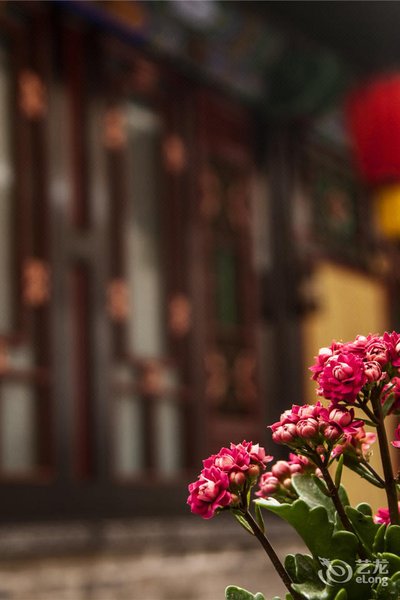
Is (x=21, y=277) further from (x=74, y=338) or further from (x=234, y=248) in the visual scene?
(x=234, y=248)

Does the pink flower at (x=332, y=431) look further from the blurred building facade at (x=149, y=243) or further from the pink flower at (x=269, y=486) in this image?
the blurred building facade at (x=149, y=243)

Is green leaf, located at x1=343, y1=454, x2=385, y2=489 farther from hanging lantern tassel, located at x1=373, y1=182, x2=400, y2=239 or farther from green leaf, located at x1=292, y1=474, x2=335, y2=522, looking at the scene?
hanging lantern tassel, located at x1=373, y1=182, x2=400, y2=239

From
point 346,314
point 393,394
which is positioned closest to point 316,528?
point 393,394

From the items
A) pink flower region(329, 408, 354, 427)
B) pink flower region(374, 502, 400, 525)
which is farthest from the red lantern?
pink flower region(329, 408, 354, 427)

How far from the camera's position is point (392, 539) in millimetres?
896

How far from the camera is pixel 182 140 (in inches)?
207

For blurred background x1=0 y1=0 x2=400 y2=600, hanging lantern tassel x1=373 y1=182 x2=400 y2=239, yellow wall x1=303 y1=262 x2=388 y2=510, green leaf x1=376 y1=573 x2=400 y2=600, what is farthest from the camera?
yellow wall x1=303 y1=262 x2=388 y2=510

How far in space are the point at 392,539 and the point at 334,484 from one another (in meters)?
0.08

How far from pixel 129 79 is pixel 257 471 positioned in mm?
4277

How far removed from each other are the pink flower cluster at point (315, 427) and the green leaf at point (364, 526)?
7 cm

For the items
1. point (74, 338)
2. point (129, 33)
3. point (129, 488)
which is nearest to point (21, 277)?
point (74, 338)

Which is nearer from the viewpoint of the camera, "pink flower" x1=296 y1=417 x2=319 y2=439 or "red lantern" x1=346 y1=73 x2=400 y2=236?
"pink flower" x1=296 y1=417 x2=319 y2=439

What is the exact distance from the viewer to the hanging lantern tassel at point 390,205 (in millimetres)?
5605

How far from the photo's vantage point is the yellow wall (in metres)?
6.10
